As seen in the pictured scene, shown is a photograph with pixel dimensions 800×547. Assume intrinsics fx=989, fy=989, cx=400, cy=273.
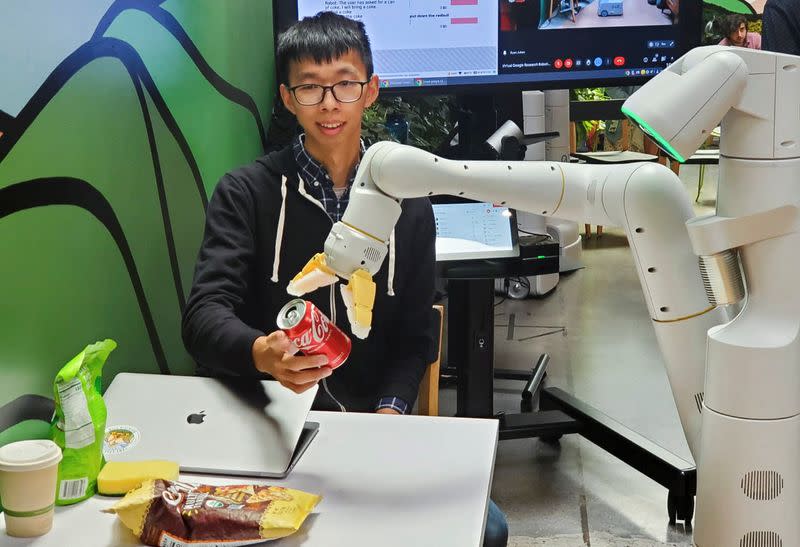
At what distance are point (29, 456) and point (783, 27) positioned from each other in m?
2.42

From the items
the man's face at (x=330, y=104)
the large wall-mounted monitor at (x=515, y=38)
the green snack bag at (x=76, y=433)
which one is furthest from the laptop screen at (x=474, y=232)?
the green snack bag at (x=76, y=433)

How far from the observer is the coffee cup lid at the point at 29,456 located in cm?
123

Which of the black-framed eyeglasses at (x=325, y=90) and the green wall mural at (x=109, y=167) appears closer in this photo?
the green wall mural at (x=109, y=167)

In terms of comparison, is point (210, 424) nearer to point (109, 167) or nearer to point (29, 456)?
point (29, 456)

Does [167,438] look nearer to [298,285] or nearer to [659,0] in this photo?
[298,285]

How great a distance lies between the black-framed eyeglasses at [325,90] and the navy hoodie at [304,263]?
0.53 ft

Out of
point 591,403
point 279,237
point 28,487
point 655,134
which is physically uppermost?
point 655,134

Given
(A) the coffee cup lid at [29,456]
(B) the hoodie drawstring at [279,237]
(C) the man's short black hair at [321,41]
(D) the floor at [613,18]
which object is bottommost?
(A) the coffee cup lid at [29,456]

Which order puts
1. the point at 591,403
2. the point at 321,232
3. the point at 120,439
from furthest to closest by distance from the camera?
the point at 591,403, the point at 321,232, the point at 120,439

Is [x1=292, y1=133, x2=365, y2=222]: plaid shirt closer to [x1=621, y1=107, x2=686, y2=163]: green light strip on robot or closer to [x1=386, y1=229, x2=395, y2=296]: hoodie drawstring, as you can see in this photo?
[x1=386, y1=229, x2=395, y2=296]: hoodie drawstring

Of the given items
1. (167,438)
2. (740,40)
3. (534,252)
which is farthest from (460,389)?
(740,40)

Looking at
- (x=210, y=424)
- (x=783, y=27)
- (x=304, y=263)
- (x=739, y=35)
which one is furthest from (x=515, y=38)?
(x=739, y=35)

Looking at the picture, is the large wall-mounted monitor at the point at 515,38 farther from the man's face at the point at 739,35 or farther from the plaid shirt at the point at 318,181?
the man's face at the point at 739,35

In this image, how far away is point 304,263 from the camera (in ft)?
6.98
